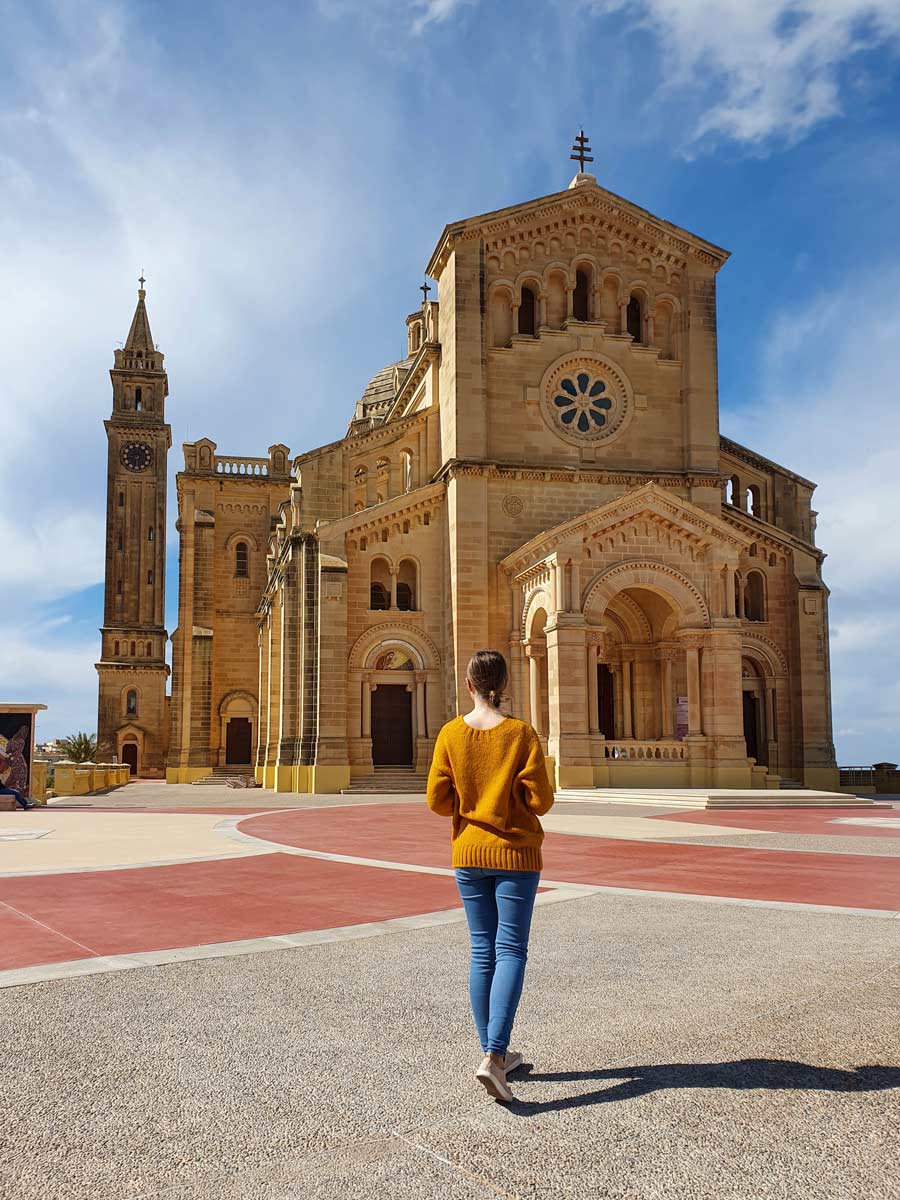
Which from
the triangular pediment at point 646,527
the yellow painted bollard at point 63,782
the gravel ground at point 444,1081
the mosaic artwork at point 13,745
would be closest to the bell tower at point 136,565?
the yellow painted bollard at point 63,782

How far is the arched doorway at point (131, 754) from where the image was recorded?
67.9 metres

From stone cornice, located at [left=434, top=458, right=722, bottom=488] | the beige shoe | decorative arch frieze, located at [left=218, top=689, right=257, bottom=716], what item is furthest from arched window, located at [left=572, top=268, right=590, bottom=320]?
the beige shoe

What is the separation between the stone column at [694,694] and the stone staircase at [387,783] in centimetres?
851

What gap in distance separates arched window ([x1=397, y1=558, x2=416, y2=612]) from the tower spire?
171ft

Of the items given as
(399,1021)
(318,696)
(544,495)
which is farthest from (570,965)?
(544,495)

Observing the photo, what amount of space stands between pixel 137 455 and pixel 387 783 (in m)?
51.2

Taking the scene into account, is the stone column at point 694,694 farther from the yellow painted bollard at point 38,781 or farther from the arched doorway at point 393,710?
the yellow painted bollard at point 38,781

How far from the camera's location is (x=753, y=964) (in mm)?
7230

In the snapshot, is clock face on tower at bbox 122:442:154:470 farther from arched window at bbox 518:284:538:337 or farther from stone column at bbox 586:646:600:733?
stone column at bbox 586:646:600:733

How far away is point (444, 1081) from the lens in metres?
4.87

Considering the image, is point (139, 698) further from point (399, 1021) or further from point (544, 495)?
point (399, 1021)

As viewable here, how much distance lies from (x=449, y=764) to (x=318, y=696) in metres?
28.3

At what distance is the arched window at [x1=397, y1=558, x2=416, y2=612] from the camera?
3553cm

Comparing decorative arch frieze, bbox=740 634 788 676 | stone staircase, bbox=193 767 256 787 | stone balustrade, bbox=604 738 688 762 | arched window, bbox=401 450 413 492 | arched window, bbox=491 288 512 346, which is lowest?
stone staircase, bbox=193 767 256 787
